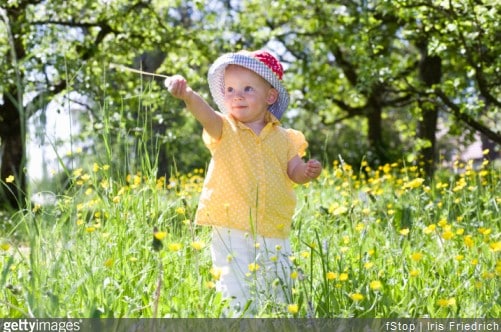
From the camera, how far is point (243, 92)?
9.76 ft

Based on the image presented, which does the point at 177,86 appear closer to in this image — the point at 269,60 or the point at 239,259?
the point at 269,60

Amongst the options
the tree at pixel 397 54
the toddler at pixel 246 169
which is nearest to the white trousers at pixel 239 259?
the toddler at pixel 246 169

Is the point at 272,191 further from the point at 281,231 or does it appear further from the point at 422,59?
the point at 422,59

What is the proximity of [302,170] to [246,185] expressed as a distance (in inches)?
10.8

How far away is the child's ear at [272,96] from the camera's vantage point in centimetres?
307

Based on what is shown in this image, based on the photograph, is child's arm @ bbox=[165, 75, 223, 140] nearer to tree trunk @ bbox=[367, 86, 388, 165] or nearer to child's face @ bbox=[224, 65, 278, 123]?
child's face @ bbox=[224, 65, 278, 123]

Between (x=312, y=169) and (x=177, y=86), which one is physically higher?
(x=177, y=86)

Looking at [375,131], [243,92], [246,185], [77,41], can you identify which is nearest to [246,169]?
[246,185]

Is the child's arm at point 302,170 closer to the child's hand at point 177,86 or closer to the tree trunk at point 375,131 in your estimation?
the child's hand at point 177,86

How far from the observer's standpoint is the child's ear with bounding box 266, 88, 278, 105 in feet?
10.1

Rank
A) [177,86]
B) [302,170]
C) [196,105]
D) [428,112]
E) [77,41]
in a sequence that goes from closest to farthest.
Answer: [177,86], [196,105], [302,170], [77,41], [428,112]

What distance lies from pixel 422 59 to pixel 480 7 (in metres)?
4.32

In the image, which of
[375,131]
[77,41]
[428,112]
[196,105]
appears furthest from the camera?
[375,131]

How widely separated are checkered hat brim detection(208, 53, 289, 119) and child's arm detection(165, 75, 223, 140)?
0.68 feet
